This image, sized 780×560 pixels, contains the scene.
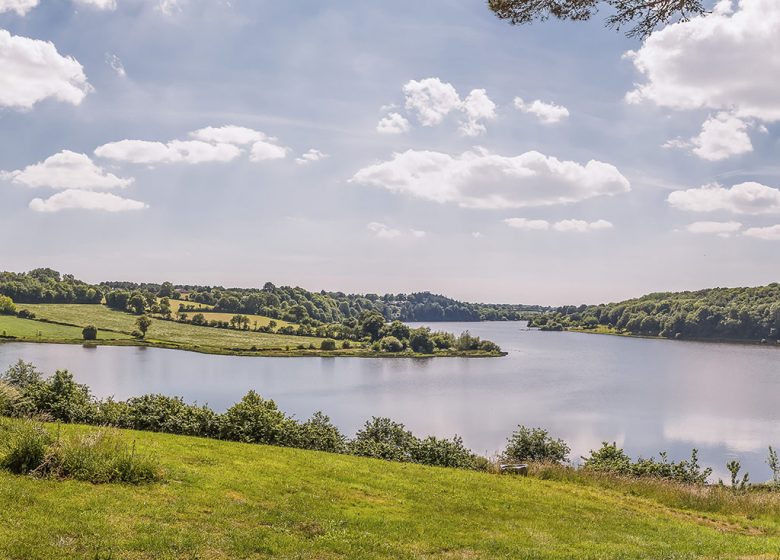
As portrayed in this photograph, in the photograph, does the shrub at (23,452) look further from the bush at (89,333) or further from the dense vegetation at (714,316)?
the dense vegetation at (714,316)

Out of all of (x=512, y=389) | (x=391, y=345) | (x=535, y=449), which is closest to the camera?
(x=535, y=449)

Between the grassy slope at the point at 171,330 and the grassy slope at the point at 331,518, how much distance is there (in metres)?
114

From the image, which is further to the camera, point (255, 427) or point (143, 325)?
point (143, 325)

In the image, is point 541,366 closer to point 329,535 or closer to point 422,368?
point 422,368

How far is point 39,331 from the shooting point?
389 feet

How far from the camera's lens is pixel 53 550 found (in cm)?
Result: 732

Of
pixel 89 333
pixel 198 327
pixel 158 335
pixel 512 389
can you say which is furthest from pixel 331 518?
pixel 198 327

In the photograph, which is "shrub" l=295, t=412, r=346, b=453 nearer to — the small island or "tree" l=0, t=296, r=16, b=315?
the small island

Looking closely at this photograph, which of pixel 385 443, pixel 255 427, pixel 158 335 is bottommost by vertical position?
pixel 158 335

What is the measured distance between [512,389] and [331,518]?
6835cm

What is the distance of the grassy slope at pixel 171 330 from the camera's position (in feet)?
419

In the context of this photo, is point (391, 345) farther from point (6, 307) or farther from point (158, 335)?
point (6, 307)

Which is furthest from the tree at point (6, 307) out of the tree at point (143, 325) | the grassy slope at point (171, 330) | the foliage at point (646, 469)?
the foliage at point (646, 469)

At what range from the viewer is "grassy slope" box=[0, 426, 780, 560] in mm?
8227
